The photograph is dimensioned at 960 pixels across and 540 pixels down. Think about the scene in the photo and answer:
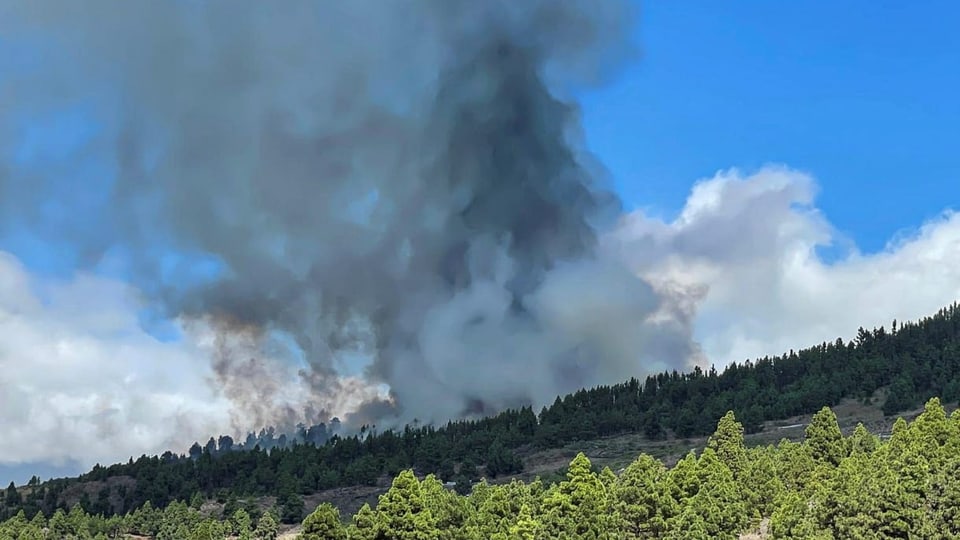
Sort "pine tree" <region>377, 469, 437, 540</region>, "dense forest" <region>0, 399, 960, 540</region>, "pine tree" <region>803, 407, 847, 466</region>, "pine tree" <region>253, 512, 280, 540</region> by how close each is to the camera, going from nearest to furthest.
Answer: "dense forest" <region>0, 399, 960, 540</region> < "pine tree" <region>377, 469, 437, 540</region> < "pine tree" <region>803, 407, 847, 466</region> < "pine tree" <region>253, 512, 280, 540</region>

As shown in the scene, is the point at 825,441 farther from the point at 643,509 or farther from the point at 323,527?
the point at 323,527

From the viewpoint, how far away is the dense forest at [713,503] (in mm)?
79312

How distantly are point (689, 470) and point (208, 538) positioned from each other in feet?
264

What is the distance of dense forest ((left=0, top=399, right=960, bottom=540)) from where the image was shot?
260ft

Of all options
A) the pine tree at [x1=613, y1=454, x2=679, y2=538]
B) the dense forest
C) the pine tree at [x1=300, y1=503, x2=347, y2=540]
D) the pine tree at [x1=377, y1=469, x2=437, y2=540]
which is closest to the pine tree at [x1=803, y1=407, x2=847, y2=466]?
the dense forest

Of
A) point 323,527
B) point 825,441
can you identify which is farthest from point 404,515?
point 825,441

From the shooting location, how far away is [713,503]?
298 feet

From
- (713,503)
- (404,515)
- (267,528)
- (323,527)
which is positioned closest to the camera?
(404,515)

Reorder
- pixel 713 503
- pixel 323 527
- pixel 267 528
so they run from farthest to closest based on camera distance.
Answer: pixel 267 528, pixel 713 503, pixel 323 527

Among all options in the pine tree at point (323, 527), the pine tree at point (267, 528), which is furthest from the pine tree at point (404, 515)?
the pine tree at point (267, 528)

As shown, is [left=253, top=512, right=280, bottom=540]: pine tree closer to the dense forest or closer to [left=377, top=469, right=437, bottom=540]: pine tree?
the dense forest

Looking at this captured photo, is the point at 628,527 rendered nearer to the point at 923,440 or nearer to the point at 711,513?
the point at 711,513

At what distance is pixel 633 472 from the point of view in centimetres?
9675

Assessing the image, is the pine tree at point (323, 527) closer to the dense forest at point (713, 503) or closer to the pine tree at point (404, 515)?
the dense forest at point (713, 503)
